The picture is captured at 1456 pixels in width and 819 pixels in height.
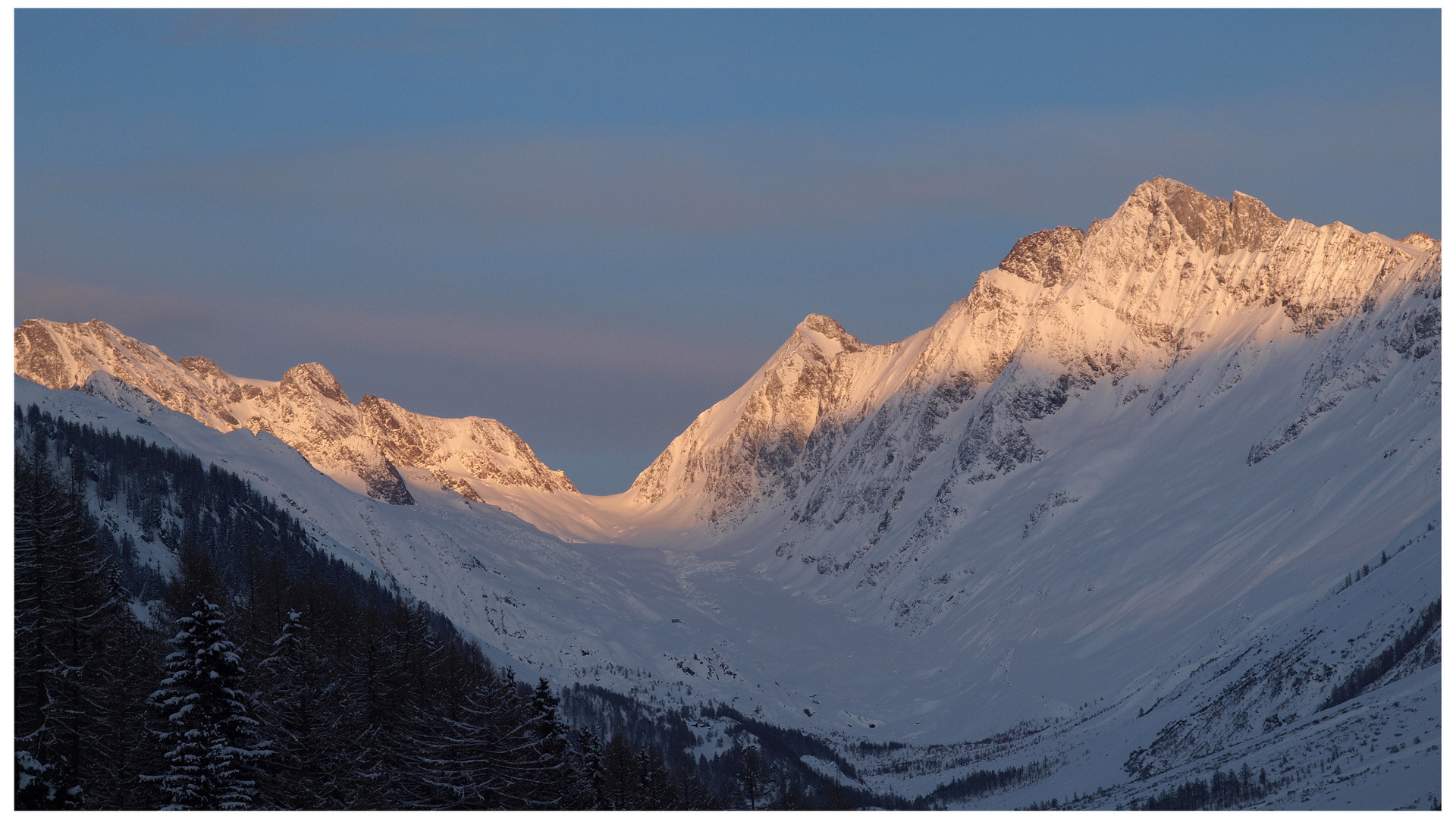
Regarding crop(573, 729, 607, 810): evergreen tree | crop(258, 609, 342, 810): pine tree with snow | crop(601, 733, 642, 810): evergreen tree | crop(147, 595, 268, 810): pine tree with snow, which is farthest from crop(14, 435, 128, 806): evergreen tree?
crop(601, 733, 642, 810): evergreen tree

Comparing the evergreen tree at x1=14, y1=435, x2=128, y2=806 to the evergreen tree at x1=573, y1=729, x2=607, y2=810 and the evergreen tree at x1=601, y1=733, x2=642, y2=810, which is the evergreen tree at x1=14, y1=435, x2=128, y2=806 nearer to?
the evergreen tree at x1=573, y1=729, x2=607, y2=810

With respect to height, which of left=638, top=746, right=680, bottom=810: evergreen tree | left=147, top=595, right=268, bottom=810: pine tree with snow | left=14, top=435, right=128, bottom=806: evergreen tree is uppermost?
left=14, top=435, right=128, bottom=806: evergreen tree

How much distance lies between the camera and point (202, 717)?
5753 centimetres

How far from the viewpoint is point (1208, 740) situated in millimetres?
162250

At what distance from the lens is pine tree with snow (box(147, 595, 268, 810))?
57.0m

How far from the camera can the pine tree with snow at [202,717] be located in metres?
57.0

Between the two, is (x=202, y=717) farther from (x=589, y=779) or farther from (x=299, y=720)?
(x=589, y=779)

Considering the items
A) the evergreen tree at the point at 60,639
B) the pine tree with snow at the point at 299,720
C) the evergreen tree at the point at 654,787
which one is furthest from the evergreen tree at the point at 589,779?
the evergreen tree at the point at 60,639

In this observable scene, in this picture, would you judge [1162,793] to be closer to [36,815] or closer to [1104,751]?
[1104,751]

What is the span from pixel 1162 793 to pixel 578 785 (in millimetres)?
67184

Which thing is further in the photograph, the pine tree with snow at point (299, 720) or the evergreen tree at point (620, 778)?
the evergreen tree at point (620, 778)

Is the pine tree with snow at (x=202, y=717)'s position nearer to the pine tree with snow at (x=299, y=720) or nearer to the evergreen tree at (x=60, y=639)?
the evergreen tree at (x=60, y=639)

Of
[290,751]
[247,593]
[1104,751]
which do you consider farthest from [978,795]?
[290,751]

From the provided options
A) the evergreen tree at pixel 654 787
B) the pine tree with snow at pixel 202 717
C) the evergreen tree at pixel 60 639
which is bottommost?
the evergreen tree at pixel 654 787
